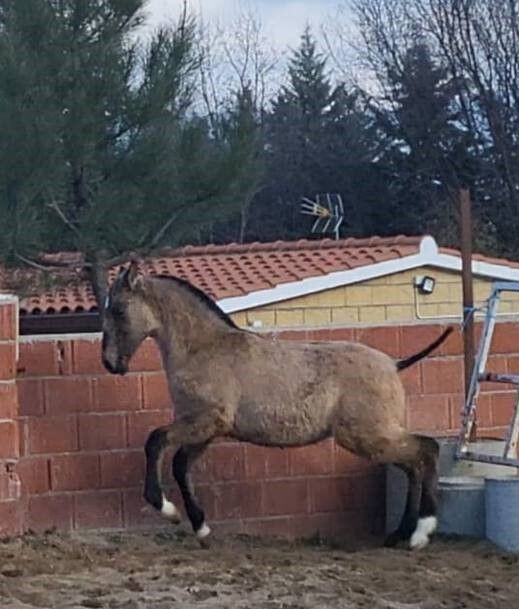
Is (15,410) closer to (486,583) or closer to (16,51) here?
(486,583)

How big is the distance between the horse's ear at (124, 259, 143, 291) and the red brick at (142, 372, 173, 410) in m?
0.70

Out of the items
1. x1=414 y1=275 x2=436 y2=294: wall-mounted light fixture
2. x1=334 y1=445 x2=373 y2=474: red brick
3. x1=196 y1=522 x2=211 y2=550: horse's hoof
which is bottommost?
x1=196 y1=522 x2=211 y2=550: horse's hoof

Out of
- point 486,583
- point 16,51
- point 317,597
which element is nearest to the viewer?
point 317,597

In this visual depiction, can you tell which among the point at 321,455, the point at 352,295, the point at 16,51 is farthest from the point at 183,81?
the point at 321,455

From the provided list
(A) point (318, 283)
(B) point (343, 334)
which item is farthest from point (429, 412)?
(A) point (318, 283)

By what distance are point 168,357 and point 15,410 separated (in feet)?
3.38

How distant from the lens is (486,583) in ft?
26.7

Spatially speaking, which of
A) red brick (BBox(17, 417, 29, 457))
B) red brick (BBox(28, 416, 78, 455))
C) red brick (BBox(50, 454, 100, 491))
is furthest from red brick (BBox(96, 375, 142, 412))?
red brick (BBox(17, 417, 29, 457))

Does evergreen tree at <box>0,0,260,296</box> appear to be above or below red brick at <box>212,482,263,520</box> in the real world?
above

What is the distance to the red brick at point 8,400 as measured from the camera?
9078 millimetres

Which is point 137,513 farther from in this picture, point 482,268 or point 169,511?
point 482,268

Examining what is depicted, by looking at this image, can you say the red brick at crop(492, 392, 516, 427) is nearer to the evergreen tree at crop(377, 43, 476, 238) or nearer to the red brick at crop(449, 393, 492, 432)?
the red brick at crop(449, 393, 492, 432)

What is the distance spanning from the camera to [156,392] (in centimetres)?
980

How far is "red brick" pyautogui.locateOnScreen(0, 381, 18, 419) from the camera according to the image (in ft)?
29.8
